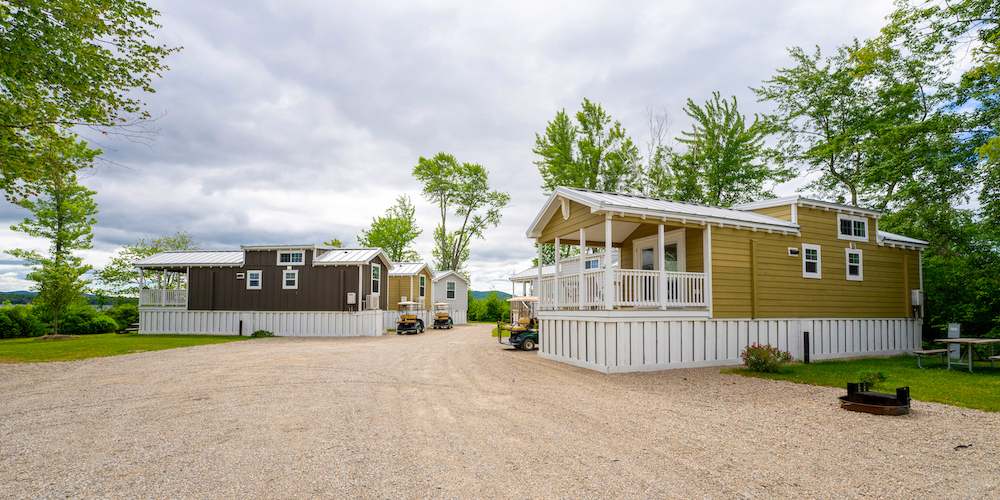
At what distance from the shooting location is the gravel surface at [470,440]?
4.06 metres

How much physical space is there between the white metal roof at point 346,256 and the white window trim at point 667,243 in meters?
12.1

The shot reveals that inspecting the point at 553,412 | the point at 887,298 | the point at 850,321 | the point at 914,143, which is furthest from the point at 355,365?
the point at 914,143

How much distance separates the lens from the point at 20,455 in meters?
4.89

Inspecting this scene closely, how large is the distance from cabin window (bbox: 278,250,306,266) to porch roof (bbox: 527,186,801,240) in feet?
40.5

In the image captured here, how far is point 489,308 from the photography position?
4019 centimetres

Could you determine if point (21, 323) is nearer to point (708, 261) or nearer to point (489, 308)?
point (489, 308)

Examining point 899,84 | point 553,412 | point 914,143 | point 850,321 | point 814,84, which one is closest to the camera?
point 553,412

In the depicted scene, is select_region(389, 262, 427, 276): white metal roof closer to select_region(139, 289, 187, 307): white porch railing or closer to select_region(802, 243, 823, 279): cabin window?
select_region(139, 289, 187, 307): white porch railing

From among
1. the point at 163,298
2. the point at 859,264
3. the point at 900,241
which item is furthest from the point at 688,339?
the point at 163,298

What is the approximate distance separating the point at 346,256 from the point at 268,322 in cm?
464

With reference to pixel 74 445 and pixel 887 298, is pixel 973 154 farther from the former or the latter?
pixel 74 445

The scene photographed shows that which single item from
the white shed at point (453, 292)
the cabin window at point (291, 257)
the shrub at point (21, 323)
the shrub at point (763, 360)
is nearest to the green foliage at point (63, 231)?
the shrub at point (21, 323)

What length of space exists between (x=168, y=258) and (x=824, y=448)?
27328mm

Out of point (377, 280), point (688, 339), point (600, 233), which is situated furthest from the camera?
point (377, 280)
